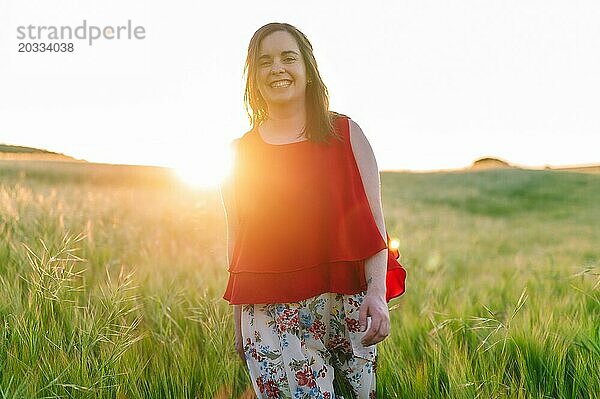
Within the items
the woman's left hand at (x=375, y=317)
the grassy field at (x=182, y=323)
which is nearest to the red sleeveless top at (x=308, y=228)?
the woman's left hand at (x=375, y=317)

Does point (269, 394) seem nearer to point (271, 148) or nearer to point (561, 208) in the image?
point (271, 148)

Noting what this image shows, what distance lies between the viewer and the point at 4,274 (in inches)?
123

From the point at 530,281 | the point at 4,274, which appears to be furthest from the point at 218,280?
the point at 530,281

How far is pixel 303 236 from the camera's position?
7.10 ft

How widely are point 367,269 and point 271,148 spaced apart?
560mm

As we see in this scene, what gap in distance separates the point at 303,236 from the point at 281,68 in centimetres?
60

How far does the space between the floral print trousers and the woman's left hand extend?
0.09 m

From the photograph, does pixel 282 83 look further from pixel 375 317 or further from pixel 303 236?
pixel 375 317

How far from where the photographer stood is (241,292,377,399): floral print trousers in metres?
2.13

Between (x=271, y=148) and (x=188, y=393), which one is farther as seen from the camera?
(x=188, y=393)

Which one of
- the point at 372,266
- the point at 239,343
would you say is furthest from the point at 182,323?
the point at 372,266

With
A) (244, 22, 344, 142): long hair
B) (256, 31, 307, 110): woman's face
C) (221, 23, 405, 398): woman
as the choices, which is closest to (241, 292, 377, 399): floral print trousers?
(221, 23, 405, 398): woman

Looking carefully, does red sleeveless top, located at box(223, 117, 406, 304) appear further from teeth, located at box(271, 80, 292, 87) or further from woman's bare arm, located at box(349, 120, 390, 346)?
teeth, located at box(271, 80, 292, 87)

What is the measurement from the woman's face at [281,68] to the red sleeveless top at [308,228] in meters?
0.19
